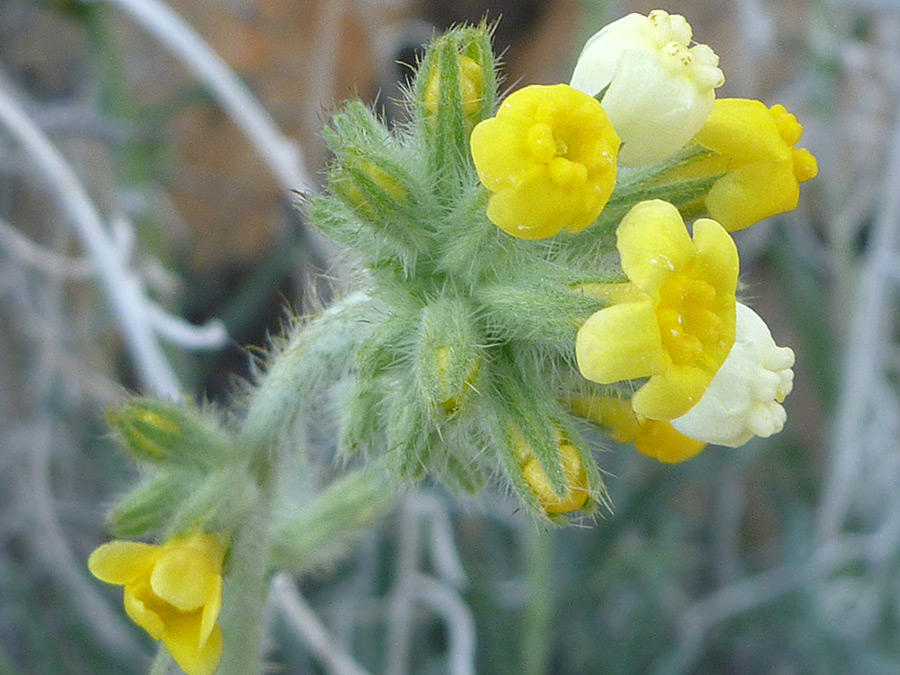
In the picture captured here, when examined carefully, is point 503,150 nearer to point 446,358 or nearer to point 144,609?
point 446,358

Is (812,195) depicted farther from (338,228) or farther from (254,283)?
(338,228)

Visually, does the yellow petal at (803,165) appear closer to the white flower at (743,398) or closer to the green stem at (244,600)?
the white flower at (743,398)

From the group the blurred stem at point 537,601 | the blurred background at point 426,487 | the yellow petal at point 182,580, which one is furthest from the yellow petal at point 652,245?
the blurred stem at point 537,601

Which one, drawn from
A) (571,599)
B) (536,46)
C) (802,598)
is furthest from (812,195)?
(571,599)

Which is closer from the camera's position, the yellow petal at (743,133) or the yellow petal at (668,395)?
the yellow petal at (668,395)

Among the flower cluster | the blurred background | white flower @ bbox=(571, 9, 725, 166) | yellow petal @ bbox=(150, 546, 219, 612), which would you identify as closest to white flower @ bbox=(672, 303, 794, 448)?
the flower cluster

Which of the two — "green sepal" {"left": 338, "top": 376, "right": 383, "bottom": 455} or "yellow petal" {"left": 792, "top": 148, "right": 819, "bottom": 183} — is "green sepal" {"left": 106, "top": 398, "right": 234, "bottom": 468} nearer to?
"green sepal" {"left": 338, "top": 376, "right": 383, "bottom": 455}
